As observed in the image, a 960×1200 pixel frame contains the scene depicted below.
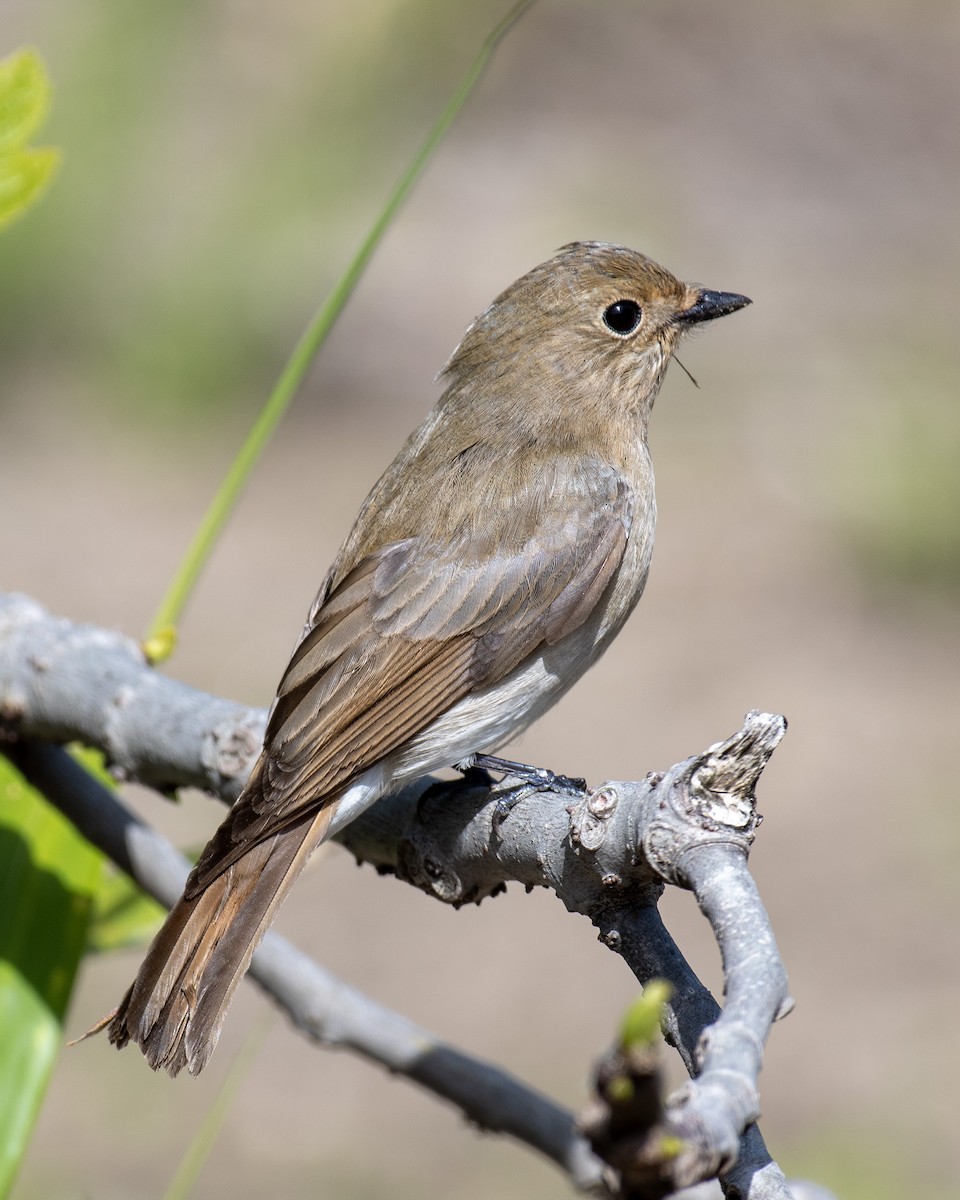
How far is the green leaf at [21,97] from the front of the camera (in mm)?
2330

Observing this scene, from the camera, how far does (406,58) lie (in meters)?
11.4

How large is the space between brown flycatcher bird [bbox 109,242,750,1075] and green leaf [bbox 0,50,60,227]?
979mm

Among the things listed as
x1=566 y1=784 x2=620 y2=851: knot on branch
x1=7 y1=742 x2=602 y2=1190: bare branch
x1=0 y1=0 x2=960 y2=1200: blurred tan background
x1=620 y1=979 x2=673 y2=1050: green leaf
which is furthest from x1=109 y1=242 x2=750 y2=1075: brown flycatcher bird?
x1=0 y1=0 x2=960 y2=1200: blurred tan background

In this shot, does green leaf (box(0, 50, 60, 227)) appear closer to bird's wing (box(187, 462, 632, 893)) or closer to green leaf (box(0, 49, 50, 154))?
green leaf (box(0, 49, 50, 154))

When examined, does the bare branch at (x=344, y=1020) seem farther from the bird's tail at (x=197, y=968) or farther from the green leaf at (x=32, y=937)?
the bird's tail at (x=197, y=968)

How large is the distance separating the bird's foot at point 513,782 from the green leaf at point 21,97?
1.26 meters

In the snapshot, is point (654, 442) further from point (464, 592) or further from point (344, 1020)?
point (344, 1020)

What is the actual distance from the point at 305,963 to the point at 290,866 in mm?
277

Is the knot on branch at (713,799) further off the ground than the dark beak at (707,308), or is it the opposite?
the dark beak at (707,308)

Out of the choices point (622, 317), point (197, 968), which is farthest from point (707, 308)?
point (197, 968)

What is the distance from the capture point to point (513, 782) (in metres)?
2.86

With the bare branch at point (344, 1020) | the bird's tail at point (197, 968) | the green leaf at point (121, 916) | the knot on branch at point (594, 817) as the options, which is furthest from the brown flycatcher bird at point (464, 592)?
the knot on branch at point (594, 817)

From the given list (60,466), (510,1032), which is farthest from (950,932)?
(60,466)

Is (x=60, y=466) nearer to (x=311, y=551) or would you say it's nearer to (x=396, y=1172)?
(x=311, y=551)
